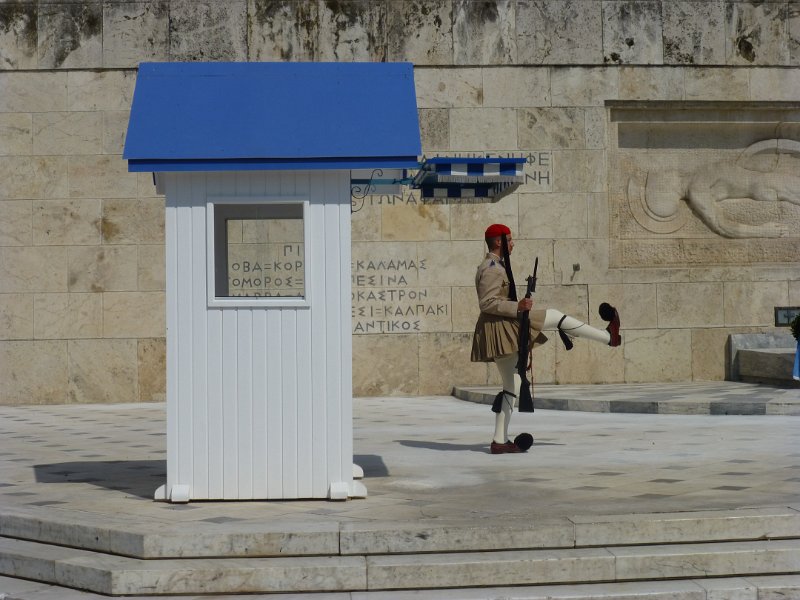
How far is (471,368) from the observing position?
56.5 feet

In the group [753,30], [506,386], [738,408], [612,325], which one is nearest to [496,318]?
[506,386]

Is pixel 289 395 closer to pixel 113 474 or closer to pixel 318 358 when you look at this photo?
pixel 318 358

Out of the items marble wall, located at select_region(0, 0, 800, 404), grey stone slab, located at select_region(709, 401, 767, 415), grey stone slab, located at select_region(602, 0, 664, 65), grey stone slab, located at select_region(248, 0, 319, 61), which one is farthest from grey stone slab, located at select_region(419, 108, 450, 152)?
grey stone slab, located at select_region(709, 401, 767, 415)

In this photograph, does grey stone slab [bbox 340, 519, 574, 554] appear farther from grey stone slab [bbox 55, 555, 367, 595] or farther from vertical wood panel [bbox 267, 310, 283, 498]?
vertical wood panel [bbox 267, 310, 283, 498]

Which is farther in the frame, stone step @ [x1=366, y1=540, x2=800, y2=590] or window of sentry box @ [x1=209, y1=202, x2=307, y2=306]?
window of sentry box @ [x1=209, y1=202, x2=307, y2=306]

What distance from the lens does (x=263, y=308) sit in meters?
7.79

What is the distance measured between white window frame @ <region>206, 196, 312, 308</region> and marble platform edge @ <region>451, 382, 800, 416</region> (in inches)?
282

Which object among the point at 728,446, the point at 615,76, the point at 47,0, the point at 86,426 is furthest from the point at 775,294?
the point at 47,0

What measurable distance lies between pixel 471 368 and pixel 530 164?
117 inches

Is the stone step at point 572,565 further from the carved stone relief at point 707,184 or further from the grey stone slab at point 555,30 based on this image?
the grey stone slab at point 555,30

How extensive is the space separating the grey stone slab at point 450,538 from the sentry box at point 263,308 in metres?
1.17

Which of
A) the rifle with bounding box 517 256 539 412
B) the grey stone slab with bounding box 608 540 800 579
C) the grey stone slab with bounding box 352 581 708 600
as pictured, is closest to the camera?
the grey stone slab with bounding box 352 581 708 600

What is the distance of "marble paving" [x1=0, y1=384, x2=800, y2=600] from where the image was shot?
7269mm

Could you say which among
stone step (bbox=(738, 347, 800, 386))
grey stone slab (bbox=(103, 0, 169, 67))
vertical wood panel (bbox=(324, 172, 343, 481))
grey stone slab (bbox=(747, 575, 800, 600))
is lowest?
grey stone slab (bbox=(747, 575, 800, 600))
